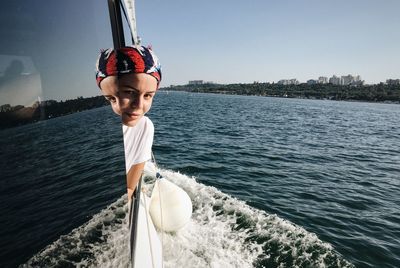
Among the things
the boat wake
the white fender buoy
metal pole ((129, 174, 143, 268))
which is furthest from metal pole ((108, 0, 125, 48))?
the boat wake

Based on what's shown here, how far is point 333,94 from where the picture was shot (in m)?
143

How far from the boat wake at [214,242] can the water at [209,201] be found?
0.03 m

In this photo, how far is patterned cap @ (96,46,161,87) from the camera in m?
1.58

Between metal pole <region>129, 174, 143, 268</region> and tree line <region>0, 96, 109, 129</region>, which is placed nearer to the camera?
tree line <region>0, 96, 109, 129</region>

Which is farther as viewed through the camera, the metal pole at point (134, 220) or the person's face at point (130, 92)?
the metal pole at point (134, 220)

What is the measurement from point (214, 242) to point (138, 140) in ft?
12.7

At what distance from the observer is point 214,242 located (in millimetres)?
5457

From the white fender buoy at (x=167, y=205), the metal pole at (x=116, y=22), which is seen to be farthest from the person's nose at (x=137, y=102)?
the white fender buoy at (x=167, y=205)

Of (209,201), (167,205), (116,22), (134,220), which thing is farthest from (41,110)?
(209,201)

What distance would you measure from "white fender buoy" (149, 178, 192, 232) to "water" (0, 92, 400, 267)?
0.44 meters

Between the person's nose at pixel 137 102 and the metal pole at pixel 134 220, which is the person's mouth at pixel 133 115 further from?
the metal pole at pixel 134 220

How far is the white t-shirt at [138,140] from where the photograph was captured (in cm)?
243

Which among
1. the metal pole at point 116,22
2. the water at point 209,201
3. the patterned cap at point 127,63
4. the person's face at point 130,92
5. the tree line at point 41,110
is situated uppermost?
the metal pole at point 116,22

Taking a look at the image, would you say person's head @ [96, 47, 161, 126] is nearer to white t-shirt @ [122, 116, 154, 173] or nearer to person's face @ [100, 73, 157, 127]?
person's face @ [100, 73, 157, 127]
